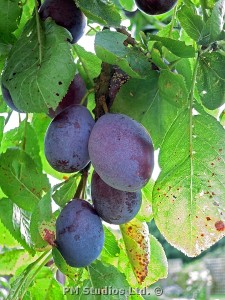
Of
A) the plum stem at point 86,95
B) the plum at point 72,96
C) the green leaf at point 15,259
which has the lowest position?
the green leaf at point 15,259

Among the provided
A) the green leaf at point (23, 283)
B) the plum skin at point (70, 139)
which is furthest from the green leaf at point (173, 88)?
the green leaf at point (23, 283)

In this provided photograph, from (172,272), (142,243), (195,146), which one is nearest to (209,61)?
(195,146)

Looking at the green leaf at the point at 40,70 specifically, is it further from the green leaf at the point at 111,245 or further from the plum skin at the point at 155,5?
the green leaf at the point at 111,245

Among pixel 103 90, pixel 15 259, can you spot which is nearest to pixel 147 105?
pixel 103 90

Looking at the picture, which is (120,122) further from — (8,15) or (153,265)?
(153,265)

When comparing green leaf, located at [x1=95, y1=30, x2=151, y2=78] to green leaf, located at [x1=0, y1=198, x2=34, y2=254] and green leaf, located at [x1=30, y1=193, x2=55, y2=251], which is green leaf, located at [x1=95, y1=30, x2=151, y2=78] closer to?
green leaf, located at [x1=30, y1=193, x2=55, y2=251]

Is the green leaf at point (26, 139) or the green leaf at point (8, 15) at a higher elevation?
the green leaf at point (8, 15)

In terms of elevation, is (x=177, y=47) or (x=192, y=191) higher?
(x=177, y=47)

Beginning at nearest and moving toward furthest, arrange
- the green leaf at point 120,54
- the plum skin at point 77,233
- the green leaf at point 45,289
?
1. the green leaf at point 120,54
2. the plum skin at point 77,233
3. the green leaf at point 45,289

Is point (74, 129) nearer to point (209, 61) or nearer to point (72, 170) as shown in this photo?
point (72, 170)
